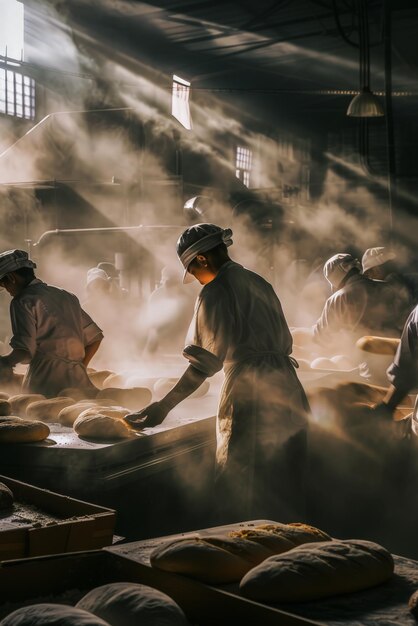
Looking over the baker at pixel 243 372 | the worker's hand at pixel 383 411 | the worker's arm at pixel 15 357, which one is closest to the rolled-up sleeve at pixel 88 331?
the worker's arm at pixel 15 357

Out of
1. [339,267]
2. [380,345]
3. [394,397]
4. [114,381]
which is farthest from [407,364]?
[339,267]

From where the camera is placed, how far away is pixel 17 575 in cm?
110

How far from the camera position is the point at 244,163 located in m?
13.3

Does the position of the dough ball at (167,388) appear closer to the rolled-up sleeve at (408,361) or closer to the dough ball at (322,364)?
the rolled-up sleeve at (408,361)

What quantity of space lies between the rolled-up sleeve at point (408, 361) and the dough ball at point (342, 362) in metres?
2.10

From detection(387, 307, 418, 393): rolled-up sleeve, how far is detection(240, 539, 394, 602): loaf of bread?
203cm

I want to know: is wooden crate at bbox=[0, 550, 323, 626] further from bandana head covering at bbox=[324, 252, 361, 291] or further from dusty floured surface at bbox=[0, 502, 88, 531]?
bandana head covering at bbox=[324, 252, 361, 291]

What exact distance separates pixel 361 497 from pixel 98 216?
688 centimetres

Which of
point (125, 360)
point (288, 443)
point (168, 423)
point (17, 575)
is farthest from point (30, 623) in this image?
point (125, 360)

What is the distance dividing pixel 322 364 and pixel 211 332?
2432mm

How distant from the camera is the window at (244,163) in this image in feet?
43.0

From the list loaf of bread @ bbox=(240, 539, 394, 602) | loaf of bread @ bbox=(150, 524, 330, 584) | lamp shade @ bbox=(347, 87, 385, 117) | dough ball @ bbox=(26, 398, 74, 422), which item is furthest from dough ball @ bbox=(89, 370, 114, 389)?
lamp shade @ bbox=(347, 87, 385, 117)

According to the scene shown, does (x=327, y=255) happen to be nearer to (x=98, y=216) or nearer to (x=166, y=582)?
(x=98, y=216)

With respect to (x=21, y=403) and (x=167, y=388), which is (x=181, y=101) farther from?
(x=21, y=403)
